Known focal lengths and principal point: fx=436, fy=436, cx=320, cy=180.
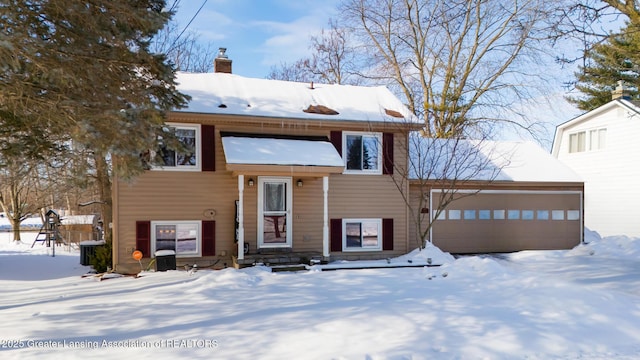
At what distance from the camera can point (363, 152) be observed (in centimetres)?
1259

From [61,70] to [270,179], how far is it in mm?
6580

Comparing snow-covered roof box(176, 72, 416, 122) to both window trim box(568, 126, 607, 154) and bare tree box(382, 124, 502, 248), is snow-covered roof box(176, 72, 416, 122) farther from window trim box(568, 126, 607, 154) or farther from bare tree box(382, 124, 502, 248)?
window trim box(568, 126, 607, 154)

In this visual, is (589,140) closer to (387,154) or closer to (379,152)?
(387,154)

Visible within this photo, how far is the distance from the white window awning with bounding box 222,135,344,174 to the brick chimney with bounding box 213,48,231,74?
400 cm

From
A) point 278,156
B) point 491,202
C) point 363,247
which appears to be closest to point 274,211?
point 278,156

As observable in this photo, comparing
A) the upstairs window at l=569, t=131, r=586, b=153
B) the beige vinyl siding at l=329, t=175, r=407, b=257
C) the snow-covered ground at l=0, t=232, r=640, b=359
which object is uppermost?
the upstairs window at l=569, t=131, r=586, b=153

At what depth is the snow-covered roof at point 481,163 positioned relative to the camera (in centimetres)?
1398

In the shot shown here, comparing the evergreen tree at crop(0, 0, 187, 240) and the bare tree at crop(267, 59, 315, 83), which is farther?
the bare tree at crop(267, 59, 315, 83)

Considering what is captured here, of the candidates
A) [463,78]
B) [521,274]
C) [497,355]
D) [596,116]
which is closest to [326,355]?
[497,355]

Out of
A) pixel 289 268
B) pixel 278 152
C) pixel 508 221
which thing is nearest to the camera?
pixel 289 268

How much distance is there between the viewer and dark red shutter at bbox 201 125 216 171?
11344mm

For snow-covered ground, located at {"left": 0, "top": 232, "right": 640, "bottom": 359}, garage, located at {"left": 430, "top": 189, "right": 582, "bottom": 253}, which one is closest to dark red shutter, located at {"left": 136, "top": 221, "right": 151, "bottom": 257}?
snow-covered ground, located at {"left": 0, "top": 232, "right": 640, "bottom": 359}

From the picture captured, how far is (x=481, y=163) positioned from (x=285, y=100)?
22.4 feet

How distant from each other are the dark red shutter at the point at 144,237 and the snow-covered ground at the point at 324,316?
1197 millimetres
